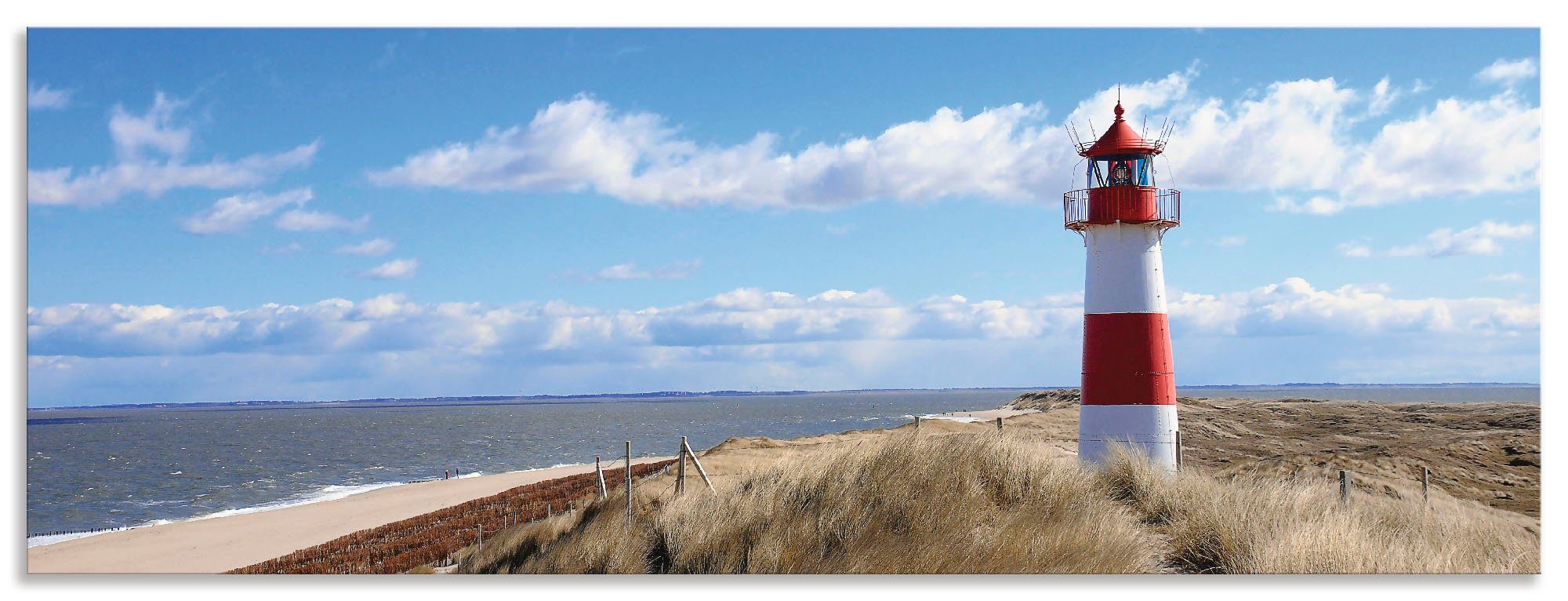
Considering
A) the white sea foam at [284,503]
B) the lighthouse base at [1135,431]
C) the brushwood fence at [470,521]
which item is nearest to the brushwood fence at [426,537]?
the brushwood fence at [470,521]

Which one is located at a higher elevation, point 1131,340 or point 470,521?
point 1131,340

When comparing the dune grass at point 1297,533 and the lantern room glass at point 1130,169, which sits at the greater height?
the lantern room glass at point 1130,169

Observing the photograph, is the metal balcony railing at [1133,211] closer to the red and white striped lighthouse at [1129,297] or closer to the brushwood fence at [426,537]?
the red and white striped lighthouse at [1129,297]

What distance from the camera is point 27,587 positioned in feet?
22.6

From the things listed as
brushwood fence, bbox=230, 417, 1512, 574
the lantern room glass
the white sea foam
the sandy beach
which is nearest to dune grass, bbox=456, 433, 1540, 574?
brushwood fence, bbox=230, 417, 1512, 574

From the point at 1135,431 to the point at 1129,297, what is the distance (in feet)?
3.84

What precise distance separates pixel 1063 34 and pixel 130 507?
29051 mm

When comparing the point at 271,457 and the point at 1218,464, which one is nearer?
the point at 1218,464

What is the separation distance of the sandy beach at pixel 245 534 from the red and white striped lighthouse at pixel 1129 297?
952 cm

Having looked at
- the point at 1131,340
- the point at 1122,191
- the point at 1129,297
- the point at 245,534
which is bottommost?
the point at 245,534

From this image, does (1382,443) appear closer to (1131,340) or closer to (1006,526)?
(1131,340)

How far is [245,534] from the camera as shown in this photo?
66.7ft

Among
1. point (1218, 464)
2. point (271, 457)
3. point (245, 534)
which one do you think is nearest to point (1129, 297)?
point (1218, 464)

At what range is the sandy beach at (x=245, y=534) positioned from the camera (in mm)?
16375
